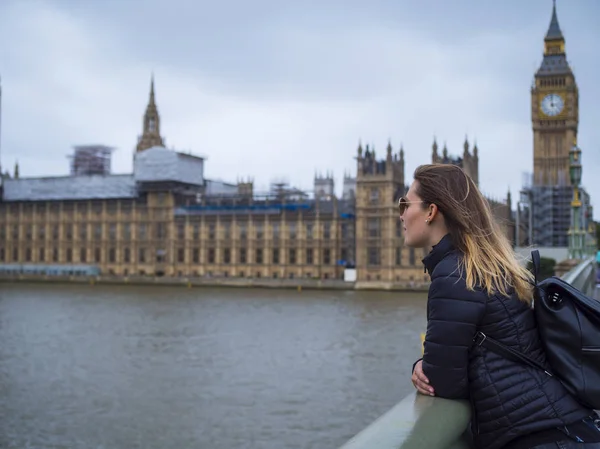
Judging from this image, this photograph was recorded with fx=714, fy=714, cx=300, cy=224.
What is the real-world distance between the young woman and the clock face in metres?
73.9

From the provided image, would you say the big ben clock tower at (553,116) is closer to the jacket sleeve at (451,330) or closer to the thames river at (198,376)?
the thames river at (198,376)

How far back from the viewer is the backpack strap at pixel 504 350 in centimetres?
240

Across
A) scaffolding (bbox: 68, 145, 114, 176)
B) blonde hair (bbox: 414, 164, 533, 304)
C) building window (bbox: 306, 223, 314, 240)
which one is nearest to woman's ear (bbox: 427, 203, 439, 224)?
blonde hair (bbox: 414, 164, 533, 304)

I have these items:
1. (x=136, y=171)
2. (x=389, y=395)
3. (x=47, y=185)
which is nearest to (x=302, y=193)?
(x=136, y=171)

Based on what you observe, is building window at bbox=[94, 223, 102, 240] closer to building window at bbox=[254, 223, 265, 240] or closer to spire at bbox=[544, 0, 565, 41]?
building window at bbox=[254, 223, 265, 240]

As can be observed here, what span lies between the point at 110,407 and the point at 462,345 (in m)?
13.5

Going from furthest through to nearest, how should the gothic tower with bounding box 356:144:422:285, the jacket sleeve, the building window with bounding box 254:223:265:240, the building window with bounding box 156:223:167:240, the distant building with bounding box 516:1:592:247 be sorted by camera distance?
the distant building with bounding box 516:1:592:247 → the building window with bounding box 156:223:167:240 → the building window with bounding box 254:223:265:240 → the gothic tower with bounding box 356:144:422:285 → the jacket sleeve

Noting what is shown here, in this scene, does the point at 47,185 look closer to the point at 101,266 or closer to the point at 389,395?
the point at 101,266

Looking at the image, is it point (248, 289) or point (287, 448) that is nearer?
point (287, 448)

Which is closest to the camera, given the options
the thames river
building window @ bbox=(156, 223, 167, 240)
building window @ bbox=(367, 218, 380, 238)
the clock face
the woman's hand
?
the woman's hand

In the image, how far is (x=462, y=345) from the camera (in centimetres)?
241

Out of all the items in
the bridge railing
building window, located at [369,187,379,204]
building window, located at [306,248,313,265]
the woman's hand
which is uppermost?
building window, located at [369,187,379,204]

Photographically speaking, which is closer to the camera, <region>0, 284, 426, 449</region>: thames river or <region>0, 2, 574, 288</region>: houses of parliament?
<region>0, 284, 426, 449</region>: thames river

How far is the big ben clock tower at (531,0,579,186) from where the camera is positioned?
7056cm
